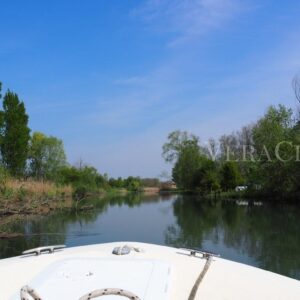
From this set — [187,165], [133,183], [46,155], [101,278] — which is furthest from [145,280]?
[133,183]

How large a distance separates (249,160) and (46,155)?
58.6 ft

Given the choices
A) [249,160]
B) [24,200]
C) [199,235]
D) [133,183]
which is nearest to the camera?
[199,235]

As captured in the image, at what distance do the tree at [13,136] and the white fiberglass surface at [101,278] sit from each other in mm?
27325

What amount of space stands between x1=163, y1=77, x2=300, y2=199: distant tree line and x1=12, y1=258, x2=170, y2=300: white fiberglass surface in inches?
1011

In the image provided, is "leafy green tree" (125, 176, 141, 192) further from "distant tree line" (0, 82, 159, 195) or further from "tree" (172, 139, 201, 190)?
"tree" (172, 139, 201, 190)

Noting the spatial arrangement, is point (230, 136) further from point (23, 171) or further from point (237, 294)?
point (237, 294)

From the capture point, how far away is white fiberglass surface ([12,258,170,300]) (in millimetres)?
1733

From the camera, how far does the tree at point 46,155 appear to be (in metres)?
36.5

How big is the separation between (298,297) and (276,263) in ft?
21.3

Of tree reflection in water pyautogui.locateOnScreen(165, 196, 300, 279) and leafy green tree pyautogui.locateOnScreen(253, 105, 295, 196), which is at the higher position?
leafy green tree pyautogui.locateOnScreen(253, 105, 295, 196)

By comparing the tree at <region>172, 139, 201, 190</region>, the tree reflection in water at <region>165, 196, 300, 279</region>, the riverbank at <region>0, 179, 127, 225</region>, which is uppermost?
the tree at <region>172, 139, 201, 190</region>

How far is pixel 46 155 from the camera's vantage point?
37781 millimetres

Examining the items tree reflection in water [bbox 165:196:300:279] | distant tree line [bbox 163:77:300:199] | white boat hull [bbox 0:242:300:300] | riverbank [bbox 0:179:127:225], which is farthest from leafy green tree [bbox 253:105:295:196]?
white boat hull [bbox 0:242:300:300]

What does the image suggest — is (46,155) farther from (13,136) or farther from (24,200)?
(24,200)
